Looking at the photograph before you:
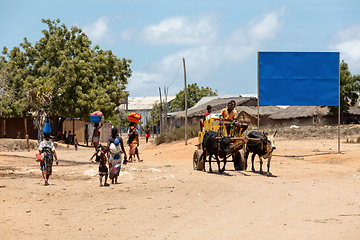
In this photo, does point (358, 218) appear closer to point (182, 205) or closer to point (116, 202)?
point (182, 205)

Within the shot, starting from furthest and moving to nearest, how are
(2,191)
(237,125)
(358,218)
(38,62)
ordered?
(38,62) < (237,125) < (2,191) < (358,218)

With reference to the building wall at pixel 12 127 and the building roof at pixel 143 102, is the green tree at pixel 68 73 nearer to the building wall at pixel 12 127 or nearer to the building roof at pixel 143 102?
the building wall at pixel 12 127

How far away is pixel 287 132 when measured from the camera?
4166 centimetres

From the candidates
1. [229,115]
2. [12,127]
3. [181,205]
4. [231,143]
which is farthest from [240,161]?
[12,127]

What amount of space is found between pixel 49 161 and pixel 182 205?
5.09 m

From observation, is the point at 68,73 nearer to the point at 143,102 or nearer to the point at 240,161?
the point at 240,161

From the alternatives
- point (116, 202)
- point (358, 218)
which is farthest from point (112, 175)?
point (358, 218)

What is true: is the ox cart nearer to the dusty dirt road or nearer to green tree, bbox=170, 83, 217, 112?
the dusty dirt road

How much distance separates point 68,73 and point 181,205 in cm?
3641

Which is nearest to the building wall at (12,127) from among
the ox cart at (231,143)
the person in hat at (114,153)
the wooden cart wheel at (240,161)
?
the ox cart at (231,143)

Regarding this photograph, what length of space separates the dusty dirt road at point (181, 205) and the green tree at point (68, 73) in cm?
2693

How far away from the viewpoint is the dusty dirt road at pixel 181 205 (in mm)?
8742

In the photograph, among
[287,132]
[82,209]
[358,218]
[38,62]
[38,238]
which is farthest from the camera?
[38,62]

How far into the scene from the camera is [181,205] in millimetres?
11703
